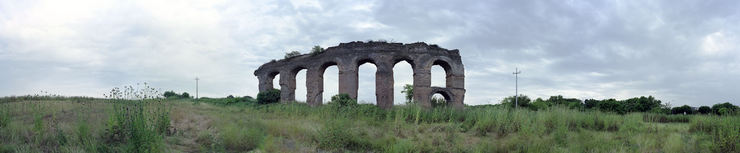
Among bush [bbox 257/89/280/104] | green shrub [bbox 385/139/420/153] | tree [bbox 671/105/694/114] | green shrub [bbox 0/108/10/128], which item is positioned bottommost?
green shrub [bbox 385/139/420/153]

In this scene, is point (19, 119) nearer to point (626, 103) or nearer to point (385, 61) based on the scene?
point (385, 61)

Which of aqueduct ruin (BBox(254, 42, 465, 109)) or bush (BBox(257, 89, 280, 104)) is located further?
bush (BBox(257, 89, 280, 104))

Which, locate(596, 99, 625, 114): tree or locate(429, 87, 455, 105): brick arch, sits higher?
locate(429, 87, 455, 105): brick arch

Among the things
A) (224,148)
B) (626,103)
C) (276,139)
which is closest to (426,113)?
(276,139)

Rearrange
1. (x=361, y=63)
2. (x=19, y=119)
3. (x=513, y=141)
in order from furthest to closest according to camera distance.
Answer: (x=361, y=63), (x=19, y=119), (x=513, y=141)

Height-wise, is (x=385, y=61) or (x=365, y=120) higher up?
(x=385, y=61)

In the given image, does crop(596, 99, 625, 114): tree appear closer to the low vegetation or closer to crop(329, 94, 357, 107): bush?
the low vegetation

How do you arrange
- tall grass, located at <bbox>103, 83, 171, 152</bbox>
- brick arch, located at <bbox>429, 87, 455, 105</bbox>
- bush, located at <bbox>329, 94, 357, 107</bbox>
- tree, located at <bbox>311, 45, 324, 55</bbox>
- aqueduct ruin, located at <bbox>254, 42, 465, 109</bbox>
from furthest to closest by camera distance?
tree, located at <bbox>311, 45, 324, 55</bbox>
brick arch, located at <bbox>429, 87, 455, 105</bbox>
aqueduct ruin, located at <bbox>254, 42, 465, 109</bbox>
bush, located at <bbox>329, 94, 357, 107</bbox>
tall grass, located at <bbox>103, 83, 171, 152</bbox>

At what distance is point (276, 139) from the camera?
8.91 m

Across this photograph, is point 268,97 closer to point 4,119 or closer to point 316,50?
point 316,50

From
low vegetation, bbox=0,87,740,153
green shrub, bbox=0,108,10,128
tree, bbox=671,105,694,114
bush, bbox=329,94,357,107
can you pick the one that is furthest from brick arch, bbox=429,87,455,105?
green shrub, bbox=0,108,10,128

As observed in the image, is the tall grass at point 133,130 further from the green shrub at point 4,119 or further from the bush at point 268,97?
the bush at point 268,97

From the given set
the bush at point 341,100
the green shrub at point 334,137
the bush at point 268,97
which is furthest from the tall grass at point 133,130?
the bush at point 268,97

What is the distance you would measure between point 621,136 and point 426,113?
5345 millimetres
